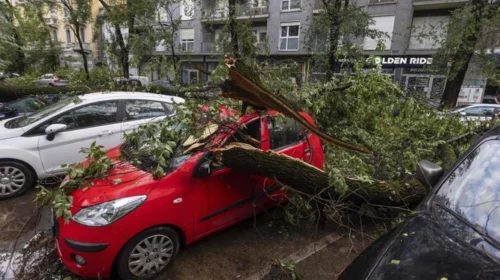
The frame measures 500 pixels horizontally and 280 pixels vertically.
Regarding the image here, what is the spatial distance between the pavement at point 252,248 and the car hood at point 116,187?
2.33 feet

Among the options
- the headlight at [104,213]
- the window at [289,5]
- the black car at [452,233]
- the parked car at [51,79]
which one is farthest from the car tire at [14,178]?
the window at [289,5]

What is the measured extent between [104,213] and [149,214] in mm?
381

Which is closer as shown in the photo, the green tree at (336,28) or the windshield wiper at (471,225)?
the windshield wiper at (471,225)

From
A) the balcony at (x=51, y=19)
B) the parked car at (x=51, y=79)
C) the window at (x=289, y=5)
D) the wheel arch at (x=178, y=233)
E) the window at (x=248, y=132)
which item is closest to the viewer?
the wheel arch at (x=178, y=233)

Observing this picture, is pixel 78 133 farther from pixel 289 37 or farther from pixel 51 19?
pixel 51 19

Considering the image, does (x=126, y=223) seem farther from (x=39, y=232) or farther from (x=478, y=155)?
(x=478, y=155)

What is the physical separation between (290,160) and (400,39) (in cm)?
1938

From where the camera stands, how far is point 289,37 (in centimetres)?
2227

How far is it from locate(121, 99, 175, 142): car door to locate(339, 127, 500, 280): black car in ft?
13.1

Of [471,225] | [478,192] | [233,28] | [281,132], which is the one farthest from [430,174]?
[233,28]

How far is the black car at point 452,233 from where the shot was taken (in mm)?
1542

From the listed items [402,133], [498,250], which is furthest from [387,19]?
[498,250]

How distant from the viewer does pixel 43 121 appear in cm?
438

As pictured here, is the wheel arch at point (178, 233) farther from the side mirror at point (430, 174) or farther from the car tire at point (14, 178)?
the car tire at point (14, 178)
